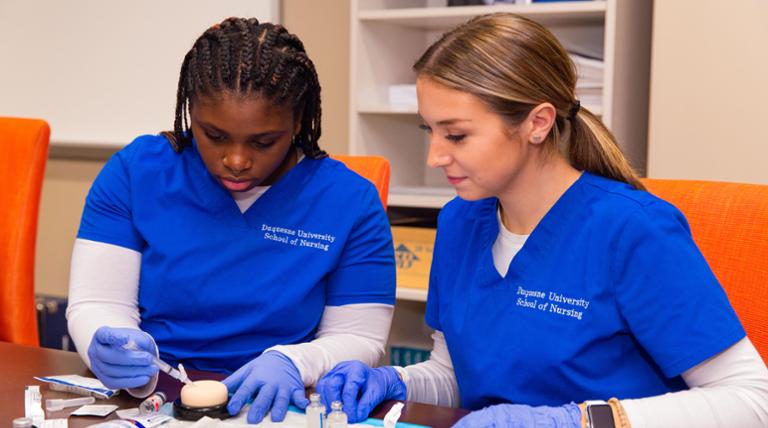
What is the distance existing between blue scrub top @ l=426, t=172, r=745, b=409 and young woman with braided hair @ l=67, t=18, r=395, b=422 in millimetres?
213

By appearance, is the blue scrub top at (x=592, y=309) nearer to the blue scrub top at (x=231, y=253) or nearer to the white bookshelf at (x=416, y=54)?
the blue scrub top at (x=231, y=253)

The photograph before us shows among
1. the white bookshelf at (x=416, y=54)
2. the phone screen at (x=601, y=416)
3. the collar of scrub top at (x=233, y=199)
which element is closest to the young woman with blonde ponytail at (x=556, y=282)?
the phone screen at (x=601, y=416)

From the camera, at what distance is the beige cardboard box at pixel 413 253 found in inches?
87.0

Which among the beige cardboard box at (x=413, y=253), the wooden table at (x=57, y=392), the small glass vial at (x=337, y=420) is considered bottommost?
the beige cardboard box at (x=413, y=253)

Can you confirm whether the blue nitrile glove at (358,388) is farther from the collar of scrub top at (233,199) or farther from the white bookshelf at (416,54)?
the white bookshelf at (416,54)

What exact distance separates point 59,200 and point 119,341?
1.95 meters

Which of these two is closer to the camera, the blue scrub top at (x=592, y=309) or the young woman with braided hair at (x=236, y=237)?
the blue scrub top at (x=592, y=309)

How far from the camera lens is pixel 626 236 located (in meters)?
1.02

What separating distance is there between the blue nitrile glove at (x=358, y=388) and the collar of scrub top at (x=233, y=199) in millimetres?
304

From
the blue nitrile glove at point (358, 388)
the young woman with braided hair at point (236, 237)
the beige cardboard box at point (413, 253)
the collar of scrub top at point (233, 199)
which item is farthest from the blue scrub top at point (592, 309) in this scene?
the beige cardboard box at point (413, 253)

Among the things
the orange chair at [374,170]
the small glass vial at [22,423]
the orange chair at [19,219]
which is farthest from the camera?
the orange chair at [19,219]

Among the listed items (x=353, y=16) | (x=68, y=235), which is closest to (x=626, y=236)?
(x=353, y=16)

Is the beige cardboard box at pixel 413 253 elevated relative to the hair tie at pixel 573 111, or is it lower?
lower

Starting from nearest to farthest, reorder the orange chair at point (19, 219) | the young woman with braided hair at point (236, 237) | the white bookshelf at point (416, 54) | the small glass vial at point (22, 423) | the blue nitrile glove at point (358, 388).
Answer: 1. the small glass vial at point (22, 423)
2. the blue nitrile glove at point (358, 388)
3. the young woman with braided hair at point (236, 237)
4. the orange chair at point (19, 219)
5. the white bookshelf at point (416, 54)
